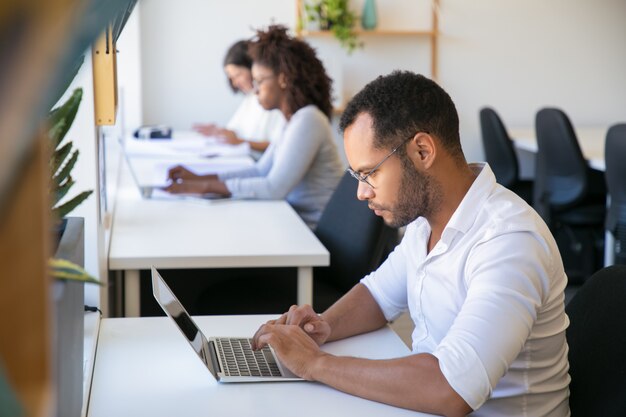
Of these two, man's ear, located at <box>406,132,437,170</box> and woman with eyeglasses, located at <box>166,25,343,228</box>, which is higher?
man's ear, located at <box>406,132,437,170</box>

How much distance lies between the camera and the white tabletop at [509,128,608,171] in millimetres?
4324

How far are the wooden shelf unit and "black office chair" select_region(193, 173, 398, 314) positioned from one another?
334 centimetres

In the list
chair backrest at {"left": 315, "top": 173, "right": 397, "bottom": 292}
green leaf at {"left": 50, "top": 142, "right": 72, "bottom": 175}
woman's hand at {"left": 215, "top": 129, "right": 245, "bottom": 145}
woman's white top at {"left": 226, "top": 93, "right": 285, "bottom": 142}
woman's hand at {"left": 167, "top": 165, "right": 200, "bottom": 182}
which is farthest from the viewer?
woman's white top at {"left": 226, "top": 93, "right": 285, "bottom": 142}

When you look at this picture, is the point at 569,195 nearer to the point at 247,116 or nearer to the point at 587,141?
the point at 587,141

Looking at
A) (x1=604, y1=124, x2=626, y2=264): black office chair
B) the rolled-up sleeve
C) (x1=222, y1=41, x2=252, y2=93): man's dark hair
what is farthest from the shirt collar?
(x1=222, y1=41, x2=252, y2=93): man's dark hair

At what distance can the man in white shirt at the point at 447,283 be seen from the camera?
1274 mm

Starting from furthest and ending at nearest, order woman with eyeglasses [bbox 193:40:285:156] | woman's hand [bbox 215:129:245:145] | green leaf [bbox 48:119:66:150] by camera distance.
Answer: woman with eyeglasses [bbox 193:40:285:156] < woman's hand [bbox 215:129:245:145] < green leaf [bbox 48:119:66:150]

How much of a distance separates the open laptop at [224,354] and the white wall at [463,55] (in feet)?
14.5

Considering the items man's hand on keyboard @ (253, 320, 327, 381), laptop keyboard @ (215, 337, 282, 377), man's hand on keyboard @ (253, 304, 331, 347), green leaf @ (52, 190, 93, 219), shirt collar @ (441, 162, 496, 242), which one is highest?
green leaf @ (52, 190, 93, 219)

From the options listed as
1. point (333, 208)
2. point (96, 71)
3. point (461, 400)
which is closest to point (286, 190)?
point (333, 208)

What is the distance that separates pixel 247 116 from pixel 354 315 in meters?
3.77

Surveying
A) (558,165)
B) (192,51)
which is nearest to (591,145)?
(558,165)

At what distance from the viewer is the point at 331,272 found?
265cm

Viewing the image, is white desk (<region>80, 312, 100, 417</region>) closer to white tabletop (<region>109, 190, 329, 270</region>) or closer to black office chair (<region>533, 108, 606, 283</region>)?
white tabletop (<region>109, 190, 329, 270</region>)
